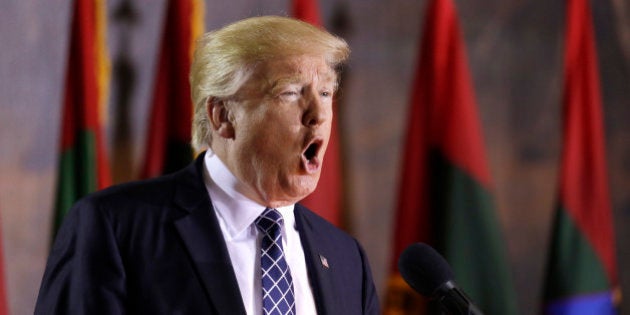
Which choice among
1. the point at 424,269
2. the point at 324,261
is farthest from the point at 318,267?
the point at 424,269

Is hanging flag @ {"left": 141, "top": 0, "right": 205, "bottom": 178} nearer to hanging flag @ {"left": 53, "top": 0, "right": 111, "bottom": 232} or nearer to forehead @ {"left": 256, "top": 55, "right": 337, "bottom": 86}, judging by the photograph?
hanging flag @ {"left": 53, "top": 0, "right": 111, "bottom": 232}

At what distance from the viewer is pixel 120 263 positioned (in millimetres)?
1795

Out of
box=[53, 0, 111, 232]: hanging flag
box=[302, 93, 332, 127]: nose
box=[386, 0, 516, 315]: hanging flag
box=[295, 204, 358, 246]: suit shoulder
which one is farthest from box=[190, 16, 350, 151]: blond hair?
box=[386, 0, 516, 315]: hanging flag

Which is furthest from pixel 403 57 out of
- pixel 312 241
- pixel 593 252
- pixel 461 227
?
pixel 312 241

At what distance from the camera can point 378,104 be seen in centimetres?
409

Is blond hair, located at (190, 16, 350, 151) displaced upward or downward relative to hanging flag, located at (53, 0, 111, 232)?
upward

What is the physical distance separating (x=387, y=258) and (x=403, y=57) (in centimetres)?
93

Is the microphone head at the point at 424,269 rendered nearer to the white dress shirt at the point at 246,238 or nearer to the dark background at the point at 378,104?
the white dress shirt at the point at 246,238

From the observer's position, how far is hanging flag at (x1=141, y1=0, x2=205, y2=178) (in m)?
3.41

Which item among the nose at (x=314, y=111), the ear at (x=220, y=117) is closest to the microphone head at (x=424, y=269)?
the nose at (x=314, y=111)

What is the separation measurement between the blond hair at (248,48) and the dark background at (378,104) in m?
1.54

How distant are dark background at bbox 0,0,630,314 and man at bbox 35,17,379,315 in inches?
58.5

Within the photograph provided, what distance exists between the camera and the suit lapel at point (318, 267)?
1995mm

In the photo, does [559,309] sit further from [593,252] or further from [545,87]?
[545,87]
